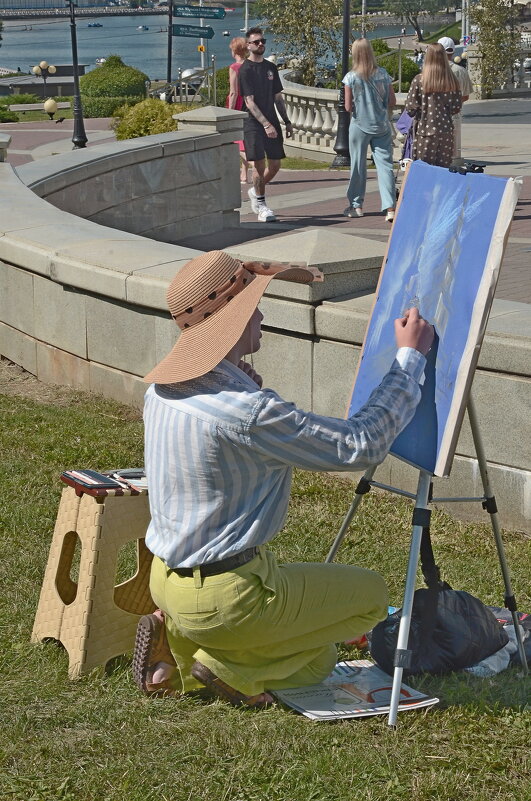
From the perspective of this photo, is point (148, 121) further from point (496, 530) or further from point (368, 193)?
point (496, 530)

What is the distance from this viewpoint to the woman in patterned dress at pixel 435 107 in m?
11.6

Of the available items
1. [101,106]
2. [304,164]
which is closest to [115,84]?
[101,106]

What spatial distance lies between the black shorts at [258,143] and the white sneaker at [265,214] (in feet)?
2.79

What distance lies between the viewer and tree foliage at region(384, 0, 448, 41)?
99025mm

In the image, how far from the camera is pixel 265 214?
1407 cm

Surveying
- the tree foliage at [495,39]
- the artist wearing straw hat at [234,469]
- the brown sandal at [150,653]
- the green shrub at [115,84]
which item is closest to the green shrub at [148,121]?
the artist wearing straw hat at [234,469]

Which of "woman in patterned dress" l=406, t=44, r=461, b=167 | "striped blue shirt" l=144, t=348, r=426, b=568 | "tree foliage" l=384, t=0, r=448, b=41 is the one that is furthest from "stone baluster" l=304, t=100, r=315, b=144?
"tree foliage" l=384, t=0, r=448, b=41

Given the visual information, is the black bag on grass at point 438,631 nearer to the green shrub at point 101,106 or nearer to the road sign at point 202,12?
the road sign at point 202,12

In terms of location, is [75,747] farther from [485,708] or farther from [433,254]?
[433,254]

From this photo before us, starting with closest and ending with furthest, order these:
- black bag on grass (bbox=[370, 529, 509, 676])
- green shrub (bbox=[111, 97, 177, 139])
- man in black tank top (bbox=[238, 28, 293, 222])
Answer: black bag on grass (bbox=[370, 529, 509, 676]) → man in black tank top (bbox=[238, 28, 293, 222]) → green shrub (bbox=[111, 97, 177, 139])

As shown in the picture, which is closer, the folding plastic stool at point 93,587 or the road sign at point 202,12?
the folding plastic stool at point 93,587

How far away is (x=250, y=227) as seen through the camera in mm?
14031

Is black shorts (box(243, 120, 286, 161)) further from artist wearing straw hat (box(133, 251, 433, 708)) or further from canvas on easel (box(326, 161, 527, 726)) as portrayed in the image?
artist wearing straw hat (box(133, 251, 433, 708))

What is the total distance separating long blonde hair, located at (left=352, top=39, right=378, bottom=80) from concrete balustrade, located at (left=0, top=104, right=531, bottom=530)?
9.87 ft
